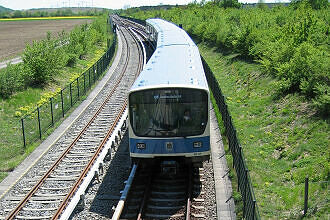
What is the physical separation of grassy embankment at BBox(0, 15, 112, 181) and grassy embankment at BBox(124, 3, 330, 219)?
809 cm

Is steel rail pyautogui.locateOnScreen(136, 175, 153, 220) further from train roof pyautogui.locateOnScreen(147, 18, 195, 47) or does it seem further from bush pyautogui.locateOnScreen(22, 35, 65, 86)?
bush pyautogui.locateOnScreen(22, 35, 65, 86)

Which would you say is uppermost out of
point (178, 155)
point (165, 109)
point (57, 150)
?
point (165, 109)

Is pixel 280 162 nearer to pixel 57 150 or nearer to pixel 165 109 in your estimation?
pixel 165 109

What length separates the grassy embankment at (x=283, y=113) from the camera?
11.2 m

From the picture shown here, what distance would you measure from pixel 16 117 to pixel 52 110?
198cm

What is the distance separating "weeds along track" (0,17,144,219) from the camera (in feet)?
38.3

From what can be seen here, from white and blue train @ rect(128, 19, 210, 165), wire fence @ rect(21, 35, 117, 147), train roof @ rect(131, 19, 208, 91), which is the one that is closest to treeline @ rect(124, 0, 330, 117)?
train roof @ rect(131, 19, 208, 91)

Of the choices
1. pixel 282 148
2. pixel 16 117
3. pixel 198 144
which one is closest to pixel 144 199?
pixel 198 144

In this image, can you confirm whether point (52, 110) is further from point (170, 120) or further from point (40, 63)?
point (170, 120)

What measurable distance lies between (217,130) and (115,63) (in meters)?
22.1

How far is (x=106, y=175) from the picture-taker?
13.7 meters

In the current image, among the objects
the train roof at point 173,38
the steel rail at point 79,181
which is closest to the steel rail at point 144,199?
the steel rail at point 79,181

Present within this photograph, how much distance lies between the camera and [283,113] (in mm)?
16797

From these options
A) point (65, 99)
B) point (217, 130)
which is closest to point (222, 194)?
point (217, 130)
